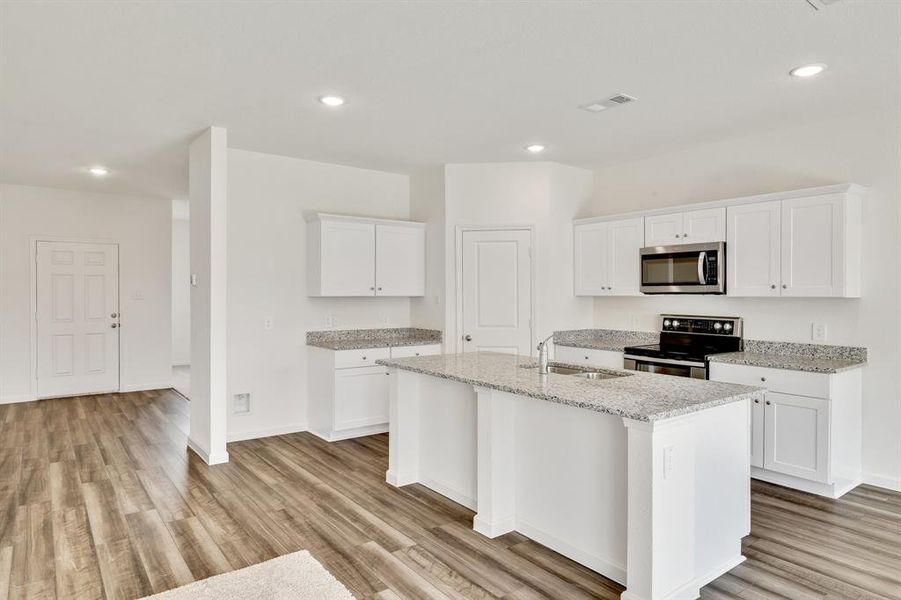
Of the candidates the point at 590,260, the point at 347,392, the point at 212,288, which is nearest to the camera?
the point at 212,288

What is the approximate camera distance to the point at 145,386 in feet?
25.2

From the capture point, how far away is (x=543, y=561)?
2770mm

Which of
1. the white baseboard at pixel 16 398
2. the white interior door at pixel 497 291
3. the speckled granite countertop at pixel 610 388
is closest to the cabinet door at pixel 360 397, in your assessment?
the white interior door at pixel 497 291

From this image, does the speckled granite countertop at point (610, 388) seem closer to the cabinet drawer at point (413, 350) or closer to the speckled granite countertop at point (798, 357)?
the speckled granite countertop at point (798, 357)

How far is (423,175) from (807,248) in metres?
3.54

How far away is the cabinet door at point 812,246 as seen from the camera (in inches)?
149

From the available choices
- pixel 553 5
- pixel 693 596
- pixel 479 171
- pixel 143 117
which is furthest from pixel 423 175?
pixel 693 596

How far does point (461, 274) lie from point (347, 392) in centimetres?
159

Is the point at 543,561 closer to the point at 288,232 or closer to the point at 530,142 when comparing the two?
the point at 530,142

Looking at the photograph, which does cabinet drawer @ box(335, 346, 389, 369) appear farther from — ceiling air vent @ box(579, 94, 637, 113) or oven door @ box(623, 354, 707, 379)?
ceiling air vent @ box(579, 94, 637, 113)

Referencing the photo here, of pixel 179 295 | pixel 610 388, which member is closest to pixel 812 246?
pixel 610 388

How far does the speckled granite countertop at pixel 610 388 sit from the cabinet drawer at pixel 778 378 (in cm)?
99

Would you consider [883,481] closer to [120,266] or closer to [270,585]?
[270,585]

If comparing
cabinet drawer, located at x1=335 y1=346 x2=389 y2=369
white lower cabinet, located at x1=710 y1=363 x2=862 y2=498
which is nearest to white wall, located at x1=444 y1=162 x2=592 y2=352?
cabinet drawer, located at x1=335 y1=346 x2=389 y2=369
